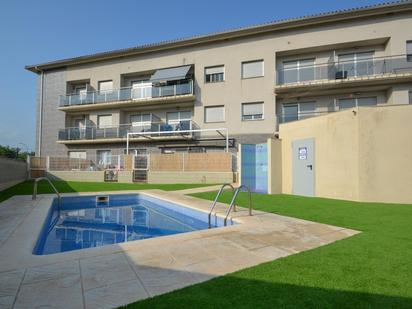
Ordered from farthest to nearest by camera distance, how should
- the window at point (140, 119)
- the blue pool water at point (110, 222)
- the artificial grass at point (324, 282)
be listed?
the window at point (140, 119) → the blue pool water at point (110, 222) → the artificial grass at point (324, 282)

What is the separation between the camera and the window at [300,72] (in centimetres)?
2055

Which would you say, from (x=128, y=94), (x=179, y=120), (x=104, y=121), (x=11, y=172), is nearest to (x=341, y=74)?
(x=179, y=120)

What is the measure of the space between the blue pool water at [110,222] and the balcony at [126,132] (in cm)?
1015

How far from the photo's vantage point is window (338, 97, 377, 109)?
20.5 metres

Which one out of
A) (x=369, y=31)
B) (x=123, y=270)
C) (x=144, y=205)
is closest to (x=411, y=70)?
(x=369, y=31)

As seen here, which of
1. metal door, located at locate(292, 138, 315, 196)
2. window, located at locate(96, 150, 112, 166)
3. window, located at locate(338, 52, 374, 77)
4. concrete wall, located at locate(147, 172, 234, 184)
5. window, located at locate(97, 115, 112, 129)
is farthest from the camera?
window, located at locate(97, 115, 112, 129)

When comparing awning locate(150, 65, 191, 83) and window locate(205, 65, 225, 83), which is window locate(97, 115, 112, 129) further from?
window locate(205, 65, 225, 83)

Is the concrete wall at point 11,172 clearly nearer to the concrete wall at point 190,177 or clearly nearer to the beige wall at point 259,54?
the concrete wall at point 190,177

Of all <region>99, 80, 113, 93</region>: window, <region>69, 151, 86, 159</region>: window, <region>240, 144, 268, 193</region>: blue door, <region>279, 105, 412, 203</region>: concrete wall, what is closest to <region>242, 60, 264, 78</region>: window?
<region>240, 144, 268, 193</region>: blue door

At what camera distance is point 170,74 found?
24391mm

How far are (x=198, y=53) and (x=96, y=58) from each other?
1001 centimetres

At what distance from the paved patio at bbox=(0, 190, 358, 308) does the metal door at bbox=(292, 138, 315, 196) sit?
613cm

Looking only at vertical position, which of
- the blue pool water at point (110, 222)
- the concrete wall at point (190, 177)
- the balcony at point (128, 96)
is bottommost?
the blue pool water at point (110, 222)

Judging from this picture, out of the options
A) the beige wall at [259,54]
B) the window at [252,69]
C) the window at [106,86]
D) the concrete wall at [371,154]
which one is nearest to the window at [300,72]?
the beige wall at [259,54]
